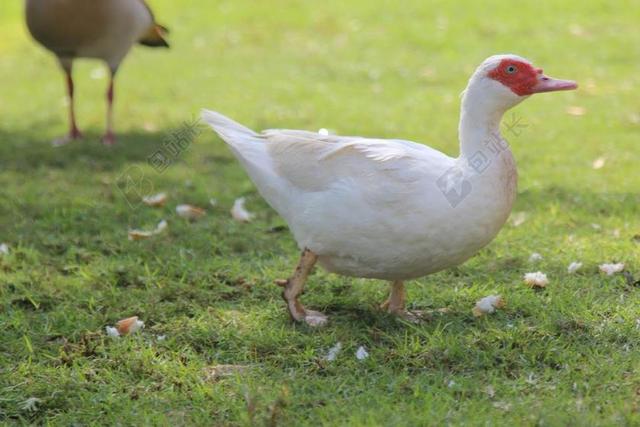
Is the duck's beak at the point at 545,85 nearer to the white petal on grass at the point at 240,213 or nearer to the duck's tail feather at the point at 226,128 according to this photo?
the duck's tail feather at the point at 226,128

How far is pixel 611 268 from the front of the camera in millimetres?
4922

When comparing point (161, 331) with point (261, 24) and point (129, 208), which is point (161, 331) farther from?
point (261, 24)

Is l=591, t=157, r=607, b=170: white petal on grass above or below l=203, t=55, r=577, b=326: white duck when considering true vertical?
below

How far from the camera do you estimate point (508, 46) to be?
1156 cm

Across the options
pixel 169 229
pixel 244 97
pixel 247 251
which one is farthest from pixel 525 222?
pixel 244 97

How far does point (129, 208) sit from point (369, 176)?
102 inches

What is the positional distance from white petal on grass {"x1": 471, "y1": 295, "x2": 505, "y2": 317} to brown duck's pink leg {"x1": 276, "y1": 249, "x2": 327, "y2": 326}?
724 mm

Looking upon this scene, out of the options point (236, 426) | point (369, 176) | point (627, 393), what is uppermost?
point (369, 176)

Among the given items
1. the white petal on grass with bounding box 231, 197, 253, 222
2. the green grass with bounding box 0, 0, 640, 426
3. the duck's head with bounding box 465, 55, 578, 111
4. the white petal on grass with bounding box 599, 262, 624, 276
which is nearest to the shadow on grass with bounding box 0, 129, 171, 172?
the green grass with bounding box 0, 0, 640, 426

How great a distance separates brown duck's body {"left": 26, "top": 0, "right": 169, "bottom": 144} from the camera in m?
7.93

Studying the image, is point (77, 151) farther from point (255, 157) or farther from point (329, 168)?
point (329, 168)

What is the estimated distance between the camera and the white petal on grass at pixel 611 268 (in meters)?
4.91

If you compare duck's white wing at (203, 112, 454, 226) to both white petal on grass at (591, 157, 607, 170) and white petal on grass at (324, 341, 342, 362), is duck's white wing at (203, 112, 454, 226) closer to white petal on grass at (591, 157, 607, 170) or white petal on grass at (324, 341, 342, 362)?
white petal on grass at (324, 341, 342, 362)

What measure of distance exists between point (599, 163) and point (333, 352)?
3.97m
